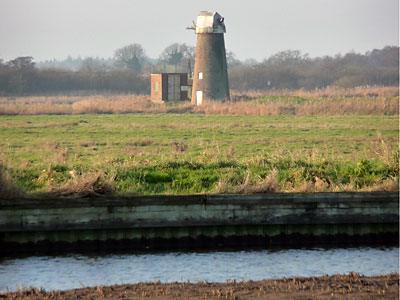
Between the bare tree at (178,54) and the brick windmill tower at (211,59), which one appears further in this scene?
the bare tree at (178,54)

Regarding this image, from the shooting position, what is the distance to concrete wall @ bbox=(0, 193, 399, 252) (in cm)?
1491

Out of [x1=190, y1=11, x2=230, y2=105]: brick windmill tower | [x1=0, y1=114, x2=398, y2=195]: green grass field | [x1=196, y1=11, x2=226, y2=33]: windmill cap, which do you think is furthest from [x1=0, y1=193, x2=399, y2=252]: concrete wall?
[x1=196, y1=11, x2=226, y2=33]: windmill cap

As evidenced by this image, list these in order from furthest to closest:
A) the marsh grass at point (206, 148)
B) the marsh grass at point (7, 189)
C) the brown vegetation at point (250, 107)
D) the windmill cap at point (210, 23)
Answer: the windmill cap at point (210, 23), the brown vegetation at point (250, 107), the marsh grass at point (206, 148), the marsh grass at point (7, 189)

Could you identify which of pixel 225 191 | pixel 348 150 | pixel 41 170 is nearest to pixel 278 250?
pixel 225 191

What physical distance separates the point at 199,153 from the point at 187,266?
42.1 ft

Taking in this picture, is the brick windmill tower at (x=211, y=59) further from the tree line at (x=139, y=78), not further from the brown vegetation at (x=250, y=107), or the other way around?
the tree line at (x=139, y=78)

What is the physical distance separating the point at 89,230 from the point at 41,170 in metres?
5.15

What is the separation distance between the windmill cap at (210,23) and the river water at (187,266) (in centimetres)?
5012

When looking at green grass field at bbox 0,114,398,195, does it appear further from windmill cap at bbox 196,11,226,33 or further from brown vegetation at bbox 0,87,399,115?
windmill cap at bbox 196,11,226,33

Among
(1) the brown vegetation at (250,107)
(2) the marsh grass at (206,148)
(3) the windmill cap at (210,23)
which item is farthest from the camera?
(3) the windmill cap at (210,23)

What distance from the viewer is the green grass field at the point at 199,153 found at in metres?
17.8

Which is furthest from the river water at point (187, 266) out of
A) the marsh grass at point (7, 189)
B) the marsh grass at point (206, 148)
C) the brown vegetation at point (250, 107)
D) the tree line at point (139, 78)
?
the tree line at point (139, 78)

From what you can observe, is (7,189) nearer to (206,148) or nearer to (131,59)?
(206,148)

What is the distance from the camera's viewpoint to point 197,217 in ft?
50.1
